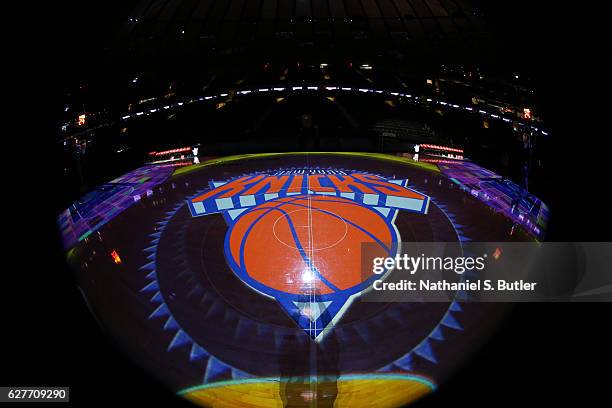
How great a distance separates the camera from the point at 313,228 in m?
7.55

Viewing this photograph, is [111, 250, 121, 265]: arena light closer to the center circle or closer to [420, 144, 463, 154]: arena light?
the center circle

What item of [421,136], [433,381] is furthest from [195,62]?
[433,381]

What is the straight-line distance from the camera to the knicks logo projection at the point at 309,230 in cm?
566

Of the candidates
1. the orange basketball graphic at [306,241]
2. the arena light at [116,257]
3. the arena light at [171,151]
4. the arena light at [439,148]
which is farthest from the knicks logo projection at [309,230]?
the arena light at [171,151]

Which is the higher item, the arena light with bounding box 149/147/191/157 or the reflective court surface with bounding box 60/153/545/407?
the arena light with bounding box 149/147/191/157

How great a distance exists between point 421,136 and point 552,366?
10.2m

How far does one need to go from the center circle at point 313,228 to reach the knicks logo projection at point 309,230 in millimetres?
18

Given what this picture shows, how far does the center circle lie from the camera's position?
7.03 m

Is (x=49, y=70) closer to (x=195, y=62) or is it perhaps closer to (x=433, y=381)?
(x=433, y=381)

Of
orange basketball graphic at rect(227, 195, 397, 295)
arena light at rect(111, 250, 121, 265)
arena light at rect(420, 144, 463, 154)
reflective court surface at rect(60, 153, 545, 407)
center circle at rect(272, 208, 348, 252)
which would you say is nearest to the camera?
reflective court surface at rect(60, 153, 545, 407)

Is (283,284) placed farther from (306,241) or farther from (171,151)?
(171,151)

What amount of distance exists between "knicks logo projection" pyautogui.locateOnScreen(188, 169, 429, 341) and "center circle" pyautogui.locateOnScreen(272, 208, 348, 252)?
2 centimetres

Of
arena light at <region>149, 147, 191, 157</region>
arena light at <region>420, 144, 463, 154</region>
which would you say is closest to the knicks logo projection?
arena light at <region>420, 144, 463, 154</region>

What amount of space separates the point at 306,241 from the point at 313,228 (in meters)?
0.50
